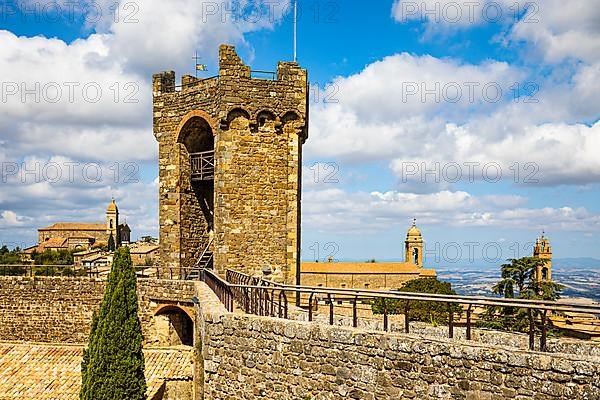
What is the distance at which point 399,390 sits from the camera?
6.55m

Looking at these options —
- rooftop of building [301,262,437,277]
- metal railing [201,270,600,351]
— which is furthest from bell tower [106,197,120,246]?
metal railing [201,270,600,351]

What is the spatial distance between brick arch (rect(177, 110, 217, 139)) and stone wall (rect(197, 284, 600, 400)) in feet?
30.4

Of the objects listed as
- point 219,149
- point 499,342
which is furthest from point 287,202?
point 499,342

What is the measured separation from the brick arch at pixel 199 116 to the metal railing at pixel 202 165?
42.8 inches

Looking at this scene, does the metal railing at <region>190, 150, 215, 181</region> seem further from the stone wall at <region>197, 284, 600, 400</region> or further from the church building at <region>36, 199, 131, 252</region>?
the church building at <region>36, 199, 131, 252</region>

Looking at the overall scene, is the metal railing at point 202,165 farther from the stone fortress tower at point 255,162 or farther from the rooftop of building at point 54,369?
the rooftop of building at point 54,369

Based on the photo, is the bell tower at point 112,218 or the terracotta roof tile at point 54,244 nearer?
the terracotta roof tile at point 54,244

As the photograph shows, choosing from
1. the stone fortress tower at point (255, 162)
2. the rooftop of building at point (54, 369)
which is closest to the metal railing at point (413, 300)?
the stone fortress tower at point (255, 162)

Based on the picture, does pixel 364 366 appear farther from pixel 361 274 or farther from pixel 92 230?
pixel 92 230

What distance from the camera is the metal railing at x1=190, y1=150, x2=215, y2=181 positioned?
63.8 ft

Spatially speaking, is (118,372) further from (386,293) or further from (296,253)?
(386,293)

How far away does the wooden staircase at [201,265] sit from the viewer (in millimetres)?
19391

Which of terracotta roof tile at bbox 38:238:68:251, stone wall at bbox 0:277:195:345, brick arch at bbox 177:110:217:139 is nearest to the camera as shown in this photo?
brick arch at bbox 177:110:217:139

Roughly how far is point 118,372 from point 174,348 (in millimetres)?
5006
